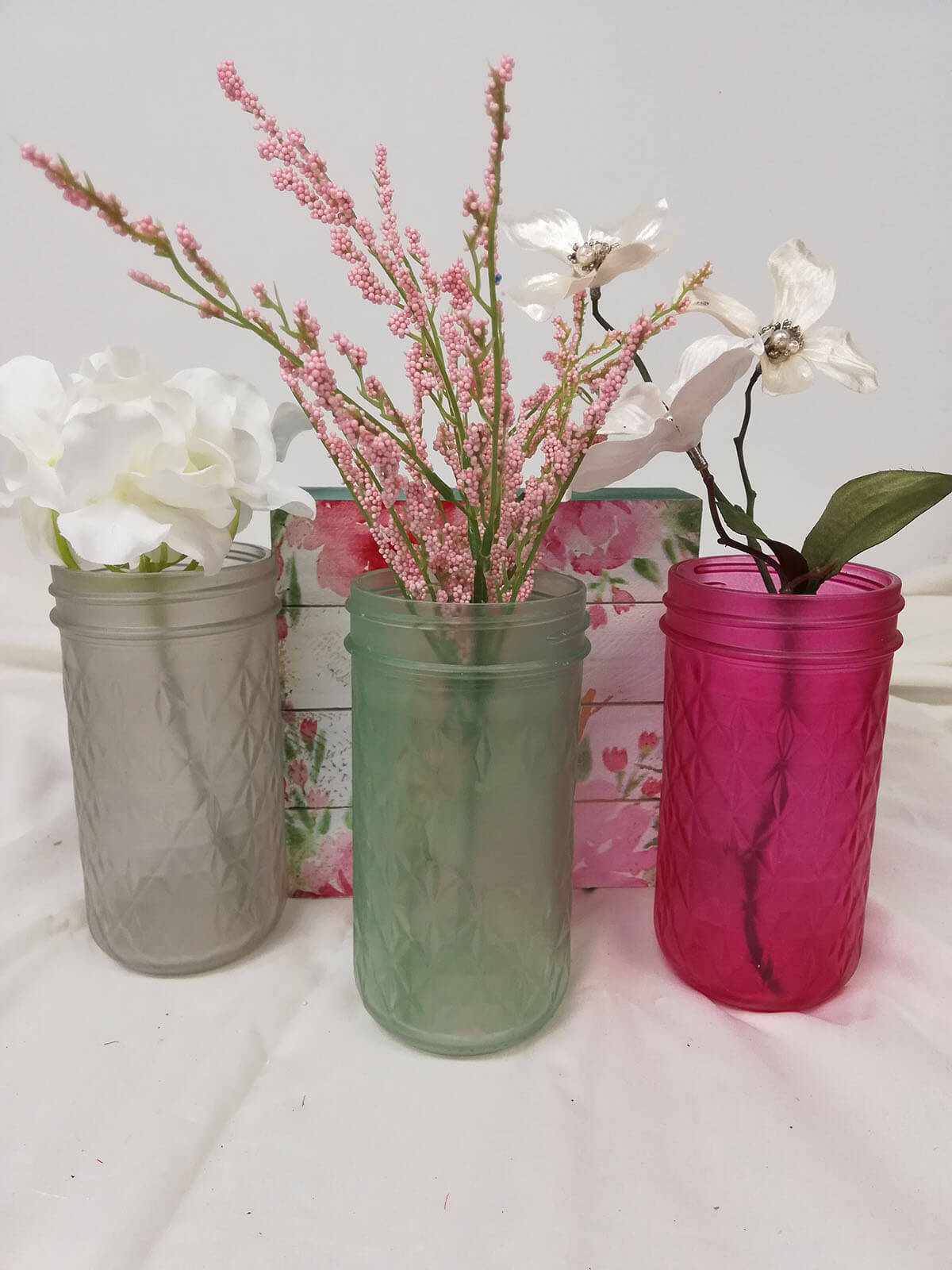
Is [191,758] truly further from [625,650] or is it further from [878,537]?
[878,537]

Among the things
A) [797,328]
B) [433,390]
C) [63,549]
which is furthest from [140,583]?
[797,328]

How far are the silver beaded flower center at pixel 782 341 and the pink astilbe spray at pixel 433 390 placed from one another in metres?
0.07

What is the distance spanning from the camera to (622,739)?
0.84 m

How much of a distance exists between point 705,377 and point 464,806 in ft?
1.00

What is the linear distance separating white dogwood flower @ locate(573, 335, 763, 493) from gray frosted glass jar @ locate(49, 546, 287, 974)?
0.92 ft

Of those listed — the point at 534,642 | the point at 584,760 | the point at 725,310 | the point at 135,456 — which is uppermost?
the point at 725,310

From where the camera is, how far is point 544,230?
2.15ft

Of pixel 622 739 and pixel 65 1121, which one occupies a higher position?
pixel 622 739

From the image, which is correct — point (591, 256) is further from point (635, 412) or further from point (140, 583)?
point (140, 583)

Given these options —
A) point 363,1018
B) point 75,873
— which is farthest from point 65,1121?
point 75,873

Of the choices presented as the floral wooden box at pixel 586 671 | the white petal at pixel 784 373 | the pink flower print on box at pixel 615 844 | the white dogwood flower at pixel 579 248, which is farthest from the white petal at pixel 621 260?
the pink flower print on box at pixel 615 844

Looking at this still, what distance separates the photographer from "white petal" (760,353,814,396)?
24.9 inches

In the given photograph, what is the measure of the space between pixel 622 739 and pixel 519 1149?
358 mm

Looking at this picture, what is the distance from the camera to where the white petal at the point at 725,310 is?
0.65m
